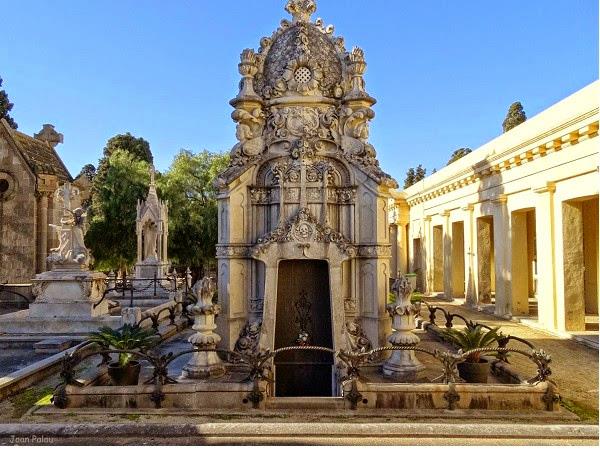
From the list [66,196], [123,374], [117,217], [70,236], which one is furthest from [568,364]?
[117,217]

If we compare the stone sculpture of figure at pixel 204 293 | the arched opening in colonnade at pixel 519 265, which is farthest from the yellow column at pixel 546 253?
the stone sculpture of figure at pixel 204 293

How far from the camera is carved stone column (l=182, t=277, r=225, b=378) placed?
7082mm

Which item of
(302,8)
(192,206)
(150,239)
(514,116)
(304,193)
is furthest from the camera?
(514,116)

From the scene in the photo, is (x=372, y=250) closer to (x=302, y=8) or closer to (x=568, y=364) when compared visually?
(x=568, y=364)

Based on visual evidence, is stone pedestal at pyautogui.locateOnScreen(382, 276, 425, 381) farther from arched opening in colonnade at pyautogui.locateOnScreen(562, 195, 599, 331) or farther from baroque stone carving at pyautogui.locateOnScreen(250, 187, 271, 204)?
arched opening in colonnade at pyautogui.locateOnScreen(562, 195, 599, 331)

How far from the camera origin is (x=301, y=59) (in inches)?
335

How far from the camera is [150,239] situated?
2230cm

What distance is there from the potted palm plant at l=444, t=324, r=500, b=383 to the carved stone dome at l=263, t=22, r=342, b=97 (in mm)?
4660

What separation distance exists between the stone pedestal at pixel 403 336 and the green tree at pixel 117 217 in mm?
25090

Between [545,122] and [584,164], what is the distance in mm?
2397

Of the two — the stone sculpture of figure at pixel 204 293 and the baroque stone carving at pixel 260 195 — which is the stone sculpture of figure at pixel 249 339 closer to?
the stone sculpture of figure at pixel 204 293

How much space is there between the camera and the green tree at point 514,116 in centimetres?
3795

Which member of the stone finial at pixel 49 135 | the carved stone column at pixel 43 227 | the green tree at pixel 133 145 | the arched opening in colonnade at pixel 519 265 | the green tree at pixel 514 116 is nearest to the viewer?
the arched opening in colonnade at pixel 519 265

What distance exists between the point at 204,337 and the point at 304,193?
2851mm
